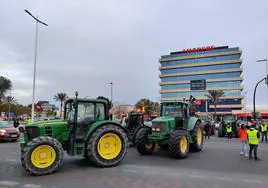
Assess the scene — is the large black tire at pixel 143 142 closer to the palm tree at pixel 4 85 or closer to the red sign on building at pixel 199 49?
the palm tree at pixel 4 85

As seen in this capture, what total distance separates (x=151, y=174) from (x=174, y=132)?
3.51 m

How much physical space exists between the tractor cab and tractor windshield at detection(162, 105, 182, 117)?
4292mm

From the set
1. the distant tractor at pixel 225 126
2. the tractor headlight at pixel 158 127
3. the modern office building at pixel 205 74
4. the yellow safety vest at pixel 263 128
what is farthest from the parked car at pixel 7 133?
the modern office building at pixel 205 74

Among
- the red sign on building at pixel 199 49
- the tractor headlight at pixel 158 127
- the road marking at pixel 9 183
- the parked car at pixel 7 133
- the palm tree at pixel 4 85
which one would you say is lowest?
the road marking at pixel 9 183

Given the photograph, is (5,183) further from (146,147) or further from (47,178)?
(146,147)

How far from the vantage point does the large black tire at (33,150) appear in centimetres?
800

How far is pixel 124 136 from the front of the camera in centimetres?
999

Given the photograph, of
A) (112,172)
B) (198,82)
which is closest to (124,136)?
(112,172)

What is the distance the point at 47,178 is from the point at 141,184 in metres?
2.85

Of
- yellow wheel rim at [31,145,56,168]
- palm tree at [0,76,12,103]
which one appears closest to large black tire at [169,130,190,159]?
yellow wheel rim at [31,145,56,168]

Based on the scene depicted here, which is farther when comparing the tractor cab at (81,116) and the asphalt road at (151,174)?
the tractor cab at (81,116)

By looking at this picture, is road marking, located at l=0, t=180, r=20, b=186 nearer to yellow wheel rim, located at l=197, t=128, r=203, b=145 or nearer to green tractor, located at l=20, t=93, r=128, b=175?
green tractor, located at l=20, t=93, r=128, b=175

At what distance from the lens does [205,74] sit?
99.9m

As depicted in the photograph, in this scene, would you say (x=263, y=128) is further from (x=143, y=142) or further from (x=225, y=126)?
(x=143, y=142)
